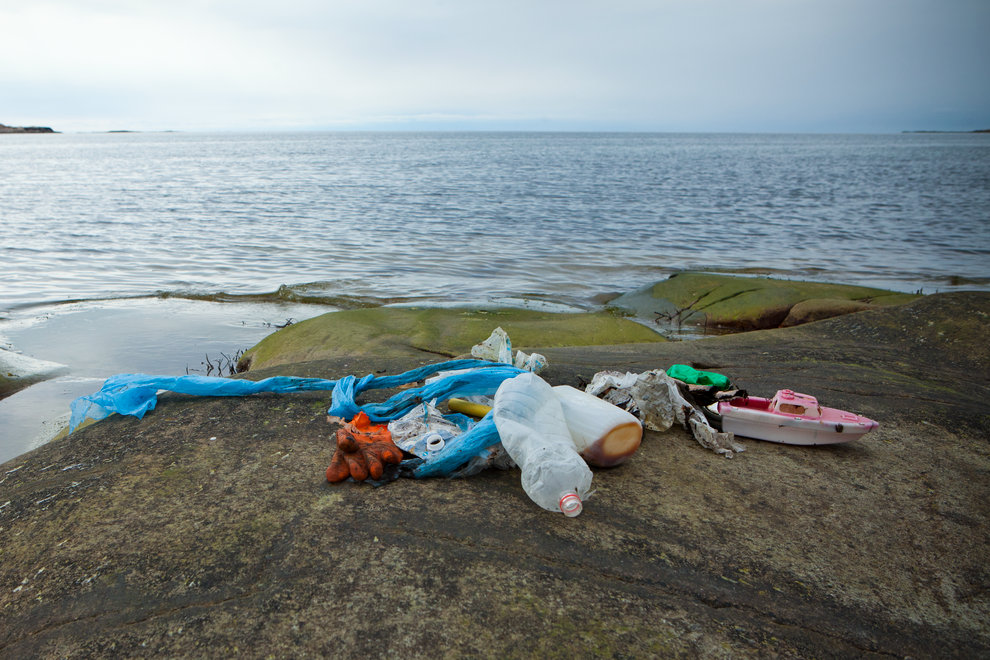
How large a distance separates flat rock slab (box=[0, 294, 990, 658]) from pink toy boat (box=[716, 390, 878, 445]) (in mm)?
94

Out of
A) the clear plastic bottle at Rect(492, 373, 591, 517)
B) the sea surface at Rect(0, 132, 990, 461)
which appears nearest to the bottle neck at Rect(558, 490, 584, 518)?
the clear plastic bottle at Rect(492, 373, 591, 517)

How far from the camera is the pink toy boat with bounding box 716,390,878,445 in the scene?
317cm

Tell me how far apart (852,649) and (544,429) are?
1385 millimetres

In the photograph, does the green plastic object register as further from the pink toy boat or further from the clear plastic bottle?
the clear plastic bottle

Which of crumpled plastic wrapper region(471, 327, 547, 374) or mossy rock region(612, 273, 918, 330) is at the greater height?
crumpled plastic wrapper region(471, 327, 547, 374)

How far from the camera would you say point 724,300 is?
28.9ft

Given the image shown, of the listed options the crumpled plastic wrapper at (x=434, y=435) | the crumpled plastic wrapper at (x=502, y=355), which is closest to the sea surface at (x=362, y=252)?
the crumpled plastic wrapper at (x=434, y=435)

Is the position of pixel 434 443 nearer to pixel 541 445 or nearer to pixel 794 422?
pixel 541 445

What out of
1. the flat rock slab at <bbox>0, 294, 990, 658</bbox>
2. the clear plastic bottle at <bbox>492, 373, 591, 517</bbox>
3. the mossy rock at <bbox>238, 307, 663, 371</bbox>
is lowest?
the mossy rock at <bbox>238, 307, 663, 371</bbox>

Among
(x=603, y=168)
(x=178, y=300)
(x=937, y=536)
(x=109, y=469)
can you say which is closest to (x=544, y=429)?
(x=937, y=536)

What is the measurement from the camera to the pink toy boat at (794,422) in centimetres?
317

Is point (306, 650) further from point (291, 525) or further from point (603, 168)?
point (603, 168)

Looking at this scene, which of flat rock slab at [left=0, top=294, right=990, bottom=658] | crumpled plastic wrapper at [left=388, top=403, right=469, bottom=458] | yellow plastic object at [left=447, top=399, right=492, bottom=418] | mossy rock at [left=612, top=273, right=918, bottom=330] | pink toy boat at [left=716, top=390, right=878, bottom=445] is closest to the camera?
flat rock slab at [left=0, top=294, right=990, bottom=658]

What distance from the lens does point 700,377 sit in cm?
370
